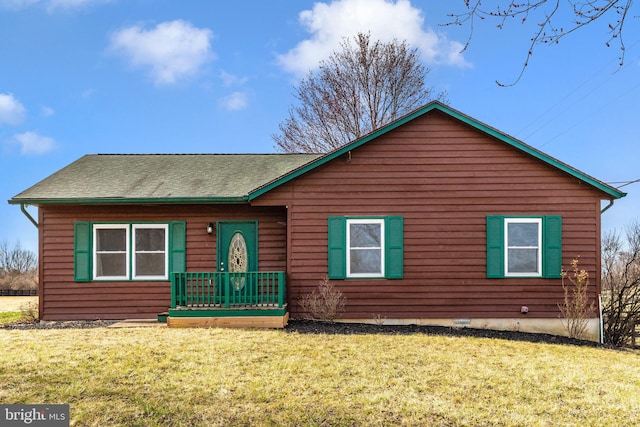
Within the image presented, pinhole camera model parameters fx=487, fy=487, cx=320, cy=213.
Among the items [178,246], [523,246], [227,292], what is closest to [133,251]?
[178,246]

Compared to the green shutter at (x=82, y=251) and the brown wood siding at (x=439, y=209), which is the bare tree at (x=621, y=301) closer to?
the brown wood siding at (x=439, y=209)

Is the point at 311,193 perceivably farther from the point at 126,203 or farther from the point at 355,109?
the point at 355,109

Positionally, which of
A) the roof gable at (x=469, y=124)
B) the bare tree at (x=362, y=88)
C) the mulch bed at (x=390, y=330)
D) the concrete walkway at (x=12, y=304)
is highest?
the bare tree at (x=362, y=88)

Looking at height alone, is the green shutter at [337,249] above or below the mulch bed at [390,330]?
above

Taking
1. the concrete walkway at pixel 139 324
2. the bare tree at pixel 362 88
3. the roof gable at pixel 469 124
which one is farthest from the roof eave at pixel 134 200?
the bare tree at pixel 362 88

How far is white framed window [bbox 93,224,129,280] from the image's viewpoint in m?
11.6

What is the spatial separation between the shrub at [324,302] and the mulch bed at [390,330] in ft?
0.62

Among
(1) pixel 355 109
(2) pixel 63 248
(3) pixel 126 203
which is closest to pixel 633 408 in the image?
(3) pixel 126 203

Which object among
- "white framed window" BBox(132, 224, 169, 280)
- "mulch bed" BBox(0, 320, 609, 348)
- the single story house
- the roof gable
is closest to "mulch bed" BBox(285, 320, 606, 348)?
"mulch bed" BBox(0, 320, 609, 348)

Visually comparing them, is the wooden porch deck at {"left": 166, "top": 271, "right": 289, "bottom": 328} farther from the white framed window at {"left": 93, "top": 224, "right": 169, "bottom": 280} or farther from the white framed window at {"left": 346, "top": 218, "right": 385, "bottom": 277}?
the white framed window at {"left": 346, "top": 218, "right": 385, "bottom": 277}

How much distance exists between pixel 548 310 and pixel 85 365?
9309 millimetres

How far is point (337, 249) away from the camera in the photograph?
1076 cm

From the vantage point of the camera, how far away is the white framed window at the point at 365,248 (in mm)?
10828

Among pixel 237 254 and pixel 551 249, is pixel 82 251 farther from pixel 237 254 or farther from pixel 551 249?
pixel 551 249
